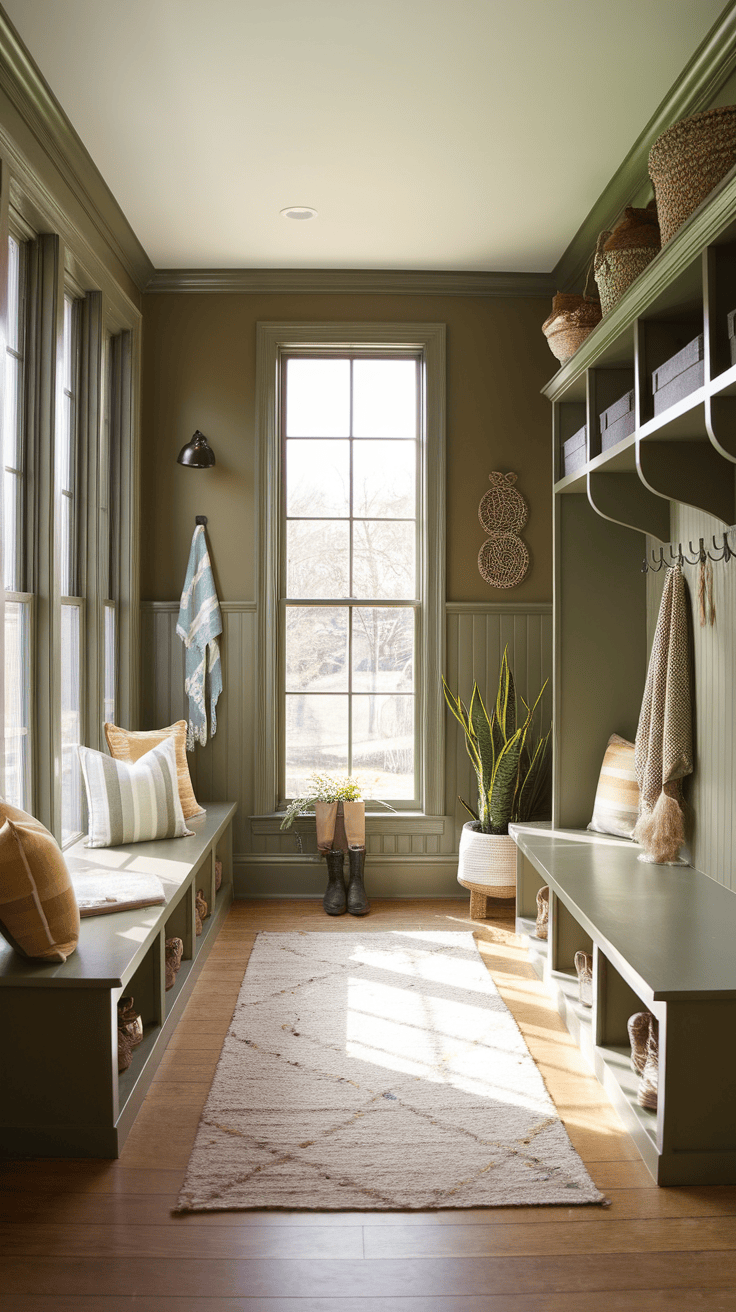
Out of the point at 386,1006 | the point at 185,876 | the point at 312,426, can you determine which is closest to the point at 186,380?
the point at 312,426

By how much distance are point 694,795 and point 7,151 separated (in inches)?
116

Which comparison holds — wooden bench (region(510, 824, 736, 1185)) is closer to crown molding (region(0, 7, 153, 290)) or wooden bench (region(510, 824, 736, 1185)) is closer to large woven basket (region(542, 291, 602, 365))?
large woven basket (region(542, 291, 602, 365))

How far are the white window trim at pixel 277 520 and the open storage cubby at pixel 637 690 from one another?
0.88m

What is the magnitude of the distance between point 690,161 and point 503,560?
7.99 ft

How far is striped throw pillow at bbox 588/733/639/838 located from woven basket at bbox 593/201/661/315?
1.63m

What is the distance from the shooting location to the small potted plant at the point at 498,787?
4176mm

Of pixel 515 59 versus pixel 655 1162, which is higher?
pixel 515 59

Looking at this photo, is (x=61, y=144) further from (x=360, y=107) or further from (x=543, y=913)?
(x=543, y=913)

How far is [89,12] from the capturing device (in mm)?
2670

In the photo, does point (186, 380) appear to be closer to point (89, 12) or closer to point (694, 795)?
point (89, 12)

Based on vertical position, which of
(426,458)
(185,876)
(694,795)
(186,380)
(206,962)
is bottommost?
(206,962)

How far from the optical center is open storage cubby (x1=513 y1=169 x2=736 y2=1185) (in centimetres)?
214

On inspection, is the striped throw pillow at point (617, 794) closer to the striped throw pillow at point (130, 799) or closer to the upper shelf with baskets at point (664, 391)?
the upper shelf with baskets at point (664, 391)

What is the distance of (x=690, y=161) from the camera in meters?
2.37
